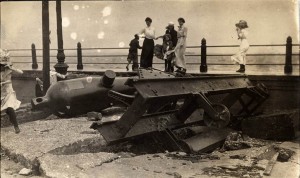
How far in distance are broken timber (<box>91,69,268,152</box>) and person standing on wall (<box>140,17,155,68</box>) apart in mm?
4502

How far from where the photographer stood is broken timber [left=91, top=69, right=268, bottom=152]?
207 inches

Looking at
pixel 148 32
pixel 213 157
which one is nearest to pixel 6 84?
pixel 213 157

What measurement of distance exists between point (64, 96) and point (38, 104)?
0.59 metres

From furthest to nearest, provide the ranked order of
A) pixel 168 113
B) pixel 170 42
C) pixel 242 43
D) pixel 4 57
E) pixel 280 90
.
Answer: pixel 170 42 → pixel 242 43 → pixel 280 90 → pixel 168 113 → pixel 4 57

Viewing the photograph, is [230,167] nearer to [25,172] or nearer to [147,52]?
[25,172]

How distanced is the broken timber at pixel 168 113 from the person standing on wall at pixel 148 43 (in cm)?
450

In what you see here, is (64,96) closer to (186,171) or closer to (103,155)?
(103,155)

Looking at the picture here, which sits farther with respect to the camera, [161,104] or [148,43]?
[148,43]

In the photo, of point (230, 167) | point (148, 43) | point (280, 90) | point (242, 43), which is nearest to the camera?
point (230, 167)

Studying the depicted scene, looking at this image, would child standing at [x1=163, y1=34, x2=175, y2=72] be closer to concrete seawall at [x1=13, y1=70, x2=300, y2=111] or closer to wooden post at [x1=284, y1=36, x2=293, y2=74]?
concrete seawall at [x1=13, y1=70, x2=300, y2=111]

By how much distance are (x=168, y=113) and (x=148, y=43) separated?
5230 millimetres

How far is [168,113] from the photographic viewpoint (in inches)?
267

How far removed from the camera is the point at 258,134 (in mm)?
7656

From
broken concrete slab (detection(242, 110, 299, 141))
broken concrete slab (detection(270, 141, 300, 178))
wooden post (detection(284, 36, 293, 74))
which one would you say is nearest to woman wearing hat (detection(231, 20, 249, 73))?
wooden post (detection(284, 36, 293, 74))
